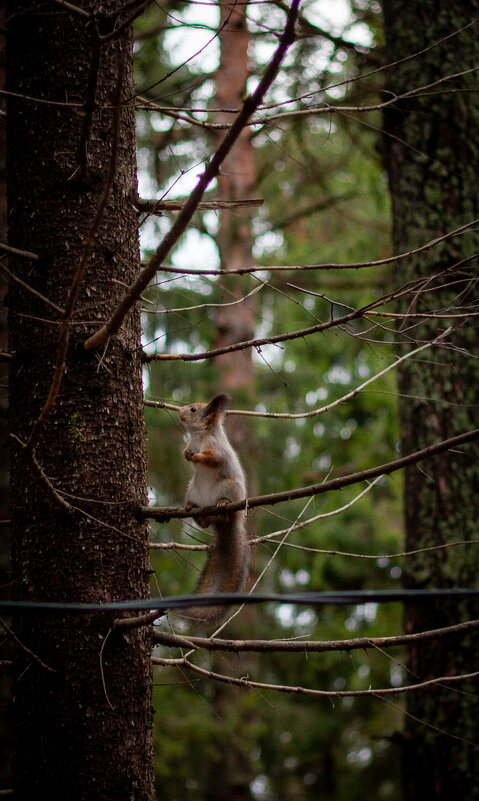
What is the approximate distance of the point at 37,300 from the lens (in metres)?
2.94

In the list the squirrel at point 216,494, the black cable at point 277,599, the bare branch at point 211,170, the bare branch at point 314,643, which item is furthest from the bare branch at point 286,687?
the bare branch at point 211,170

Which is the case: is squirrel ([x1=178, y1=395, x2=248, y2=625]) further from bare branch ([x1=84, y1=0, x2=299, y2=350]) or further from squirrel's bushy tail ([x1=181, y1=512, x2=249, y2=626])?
bare branch ([x1=84, y1=0, x2=299, y2=350])

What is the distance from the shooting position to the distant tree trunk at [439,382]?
4.44 m

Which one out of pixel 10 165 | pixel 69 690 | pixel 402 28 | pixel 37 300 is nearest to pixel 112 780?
pixel 69 690

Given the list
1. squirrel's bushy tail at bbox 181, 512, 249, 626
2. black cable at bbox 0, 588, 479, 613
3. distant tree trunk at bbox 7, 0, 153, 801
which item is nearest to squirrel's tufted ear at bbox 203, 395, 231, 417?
squirrel's bushy tail at bbox 181, 512, 249, 626

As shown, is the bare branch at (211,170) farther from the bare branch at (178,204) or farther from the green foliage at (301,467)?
the green foliage at (301,467)

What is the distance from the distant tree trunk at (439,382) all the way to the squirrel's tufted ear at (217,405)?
3.63 ft

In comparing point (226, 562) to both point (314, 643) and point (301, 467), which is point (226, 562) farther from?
point (301, 467)

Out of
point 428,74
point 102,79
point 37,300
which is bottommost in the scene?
point 37,300

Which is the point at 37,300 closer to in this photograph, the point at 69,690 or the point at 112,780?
the point at 69,690

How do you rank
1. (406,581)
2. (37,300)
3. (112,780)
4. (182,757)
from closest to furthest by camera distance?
(112,780), (37,300), (406,581), (182,757)

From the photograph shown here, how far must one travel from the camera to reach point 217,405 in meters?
4.16

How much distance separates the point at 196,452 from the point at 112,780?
6.75 ft

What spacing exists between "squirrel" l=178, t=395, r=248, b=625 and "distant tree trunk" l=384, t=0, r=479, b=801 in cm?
122
